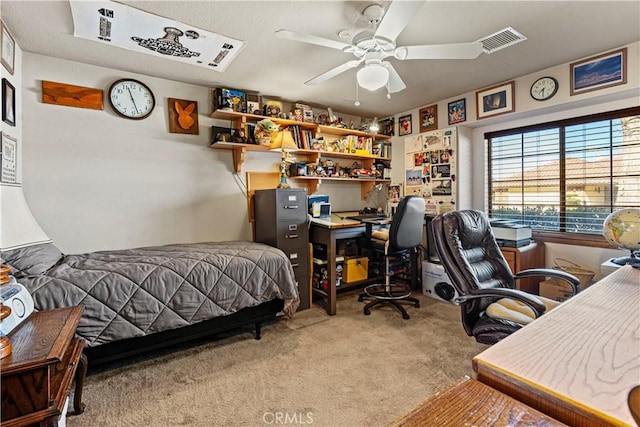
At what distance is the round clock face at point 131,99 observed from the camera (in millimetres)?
2617

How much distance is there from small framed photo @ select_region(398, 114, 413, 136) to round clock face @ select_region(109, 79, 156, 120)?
2928 millimetres

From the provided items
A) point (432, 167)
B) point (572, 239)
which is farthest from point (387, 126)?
point (572, 239)

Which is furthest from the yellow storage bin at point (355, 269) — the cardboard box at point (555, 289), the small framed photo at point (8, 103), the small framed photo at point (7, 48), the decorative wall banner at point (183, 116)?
the small framed photo at point (7, 48)

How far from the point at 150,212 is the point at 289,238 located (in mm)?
1324

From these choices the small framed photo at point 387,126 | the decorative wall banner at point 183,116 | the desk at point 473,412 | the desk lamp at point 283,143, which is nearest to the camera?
the desk at point 473,412

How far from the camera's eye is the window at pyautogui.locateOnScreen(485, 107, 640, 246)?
2.54 metres

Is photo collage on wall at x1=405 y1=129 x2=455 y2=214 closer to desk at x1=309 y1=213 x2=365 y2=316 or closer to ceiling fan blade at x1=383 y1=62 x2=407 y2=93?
desk at x1=309 y1=213 x2=365 y2=316

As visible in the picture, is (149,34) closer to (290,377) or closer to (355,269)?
(290,377)

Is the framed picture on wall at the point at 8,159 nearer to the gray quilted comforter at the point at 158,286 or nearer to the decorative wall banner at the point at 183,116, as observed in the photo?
Answer: the gray quilted comforter at the point at 158,286

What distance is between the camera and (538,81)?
2.75 m

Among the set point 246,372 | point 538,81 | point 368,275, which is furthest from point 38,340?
point 538,81

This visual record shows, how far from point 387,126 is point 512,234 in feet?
7.19

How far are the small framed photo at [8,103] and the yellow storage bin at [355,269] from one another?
3.07m

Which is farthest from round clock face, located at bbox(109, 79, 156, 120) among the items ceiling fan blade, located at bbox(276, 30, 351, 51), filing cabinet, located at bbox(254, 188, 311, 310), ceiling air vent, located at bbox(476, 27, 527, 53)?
ceiling air vent, located at bbox(476, 27, 527, 53)
